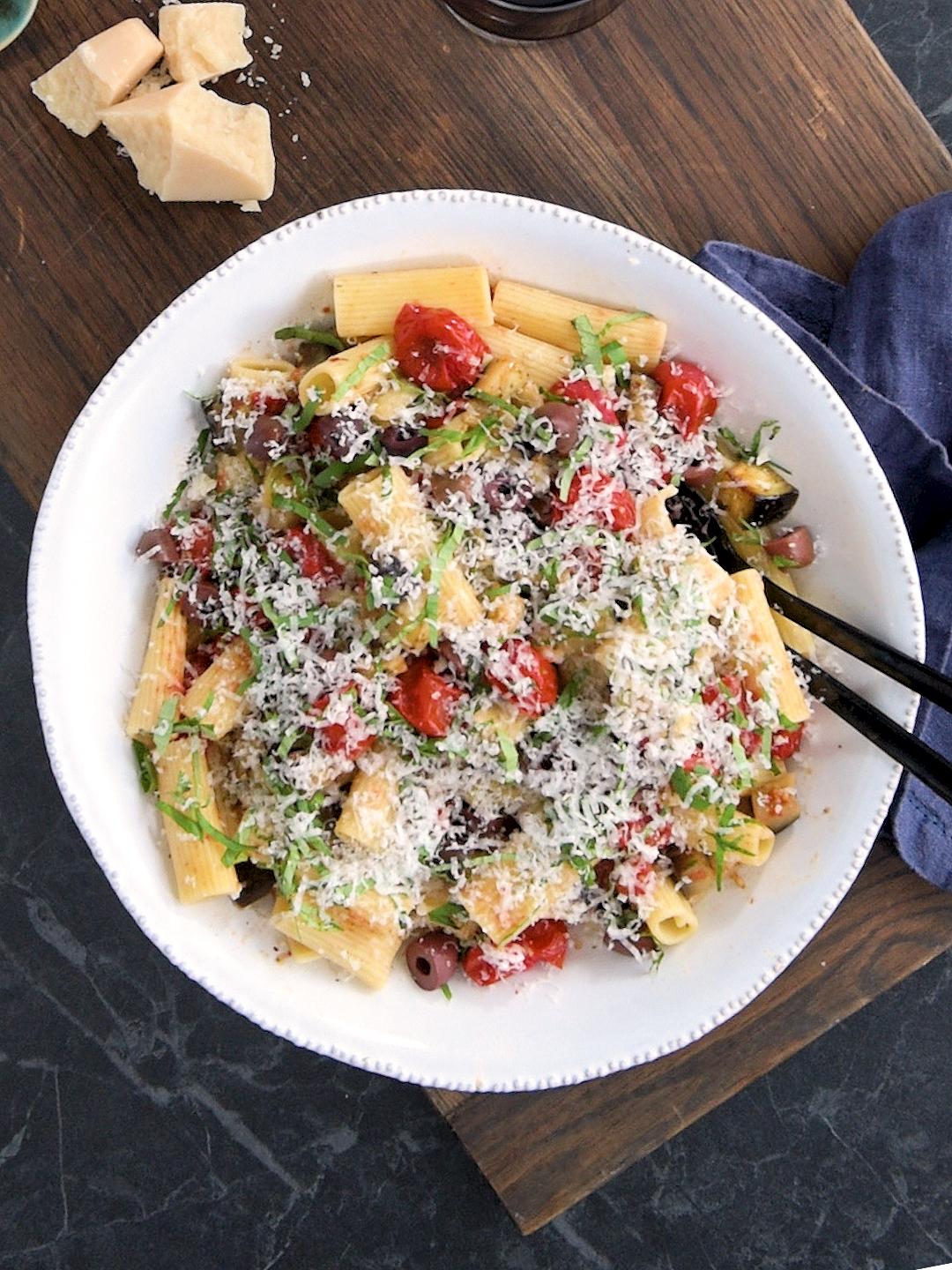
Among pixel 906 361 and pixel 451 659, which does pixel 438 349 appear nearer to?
pixel 451 659

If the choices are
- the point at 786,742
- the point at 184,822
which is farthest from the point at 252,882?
the point at 786,742

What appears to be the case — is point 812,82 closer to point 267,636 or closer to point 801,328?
point 801,328

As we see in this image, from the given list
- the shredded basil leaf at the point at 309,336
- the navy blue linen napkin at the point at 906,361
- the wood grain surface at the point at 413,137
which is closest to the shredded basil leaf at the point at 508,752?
the shredded basil leaf at the point at 309,336

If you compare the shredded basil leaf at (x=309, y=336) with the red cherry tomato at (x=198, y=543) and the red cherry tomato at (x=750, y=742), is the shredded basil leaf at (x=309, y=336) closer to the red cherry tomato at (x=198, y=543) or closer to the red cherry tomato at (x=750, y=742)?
the red cherry tomato at (x=198, y=543)

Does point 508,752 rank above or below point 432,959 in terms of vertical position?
above

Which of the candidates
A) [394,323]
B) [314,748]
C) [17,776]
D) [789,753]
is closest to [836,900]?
[789,753]
